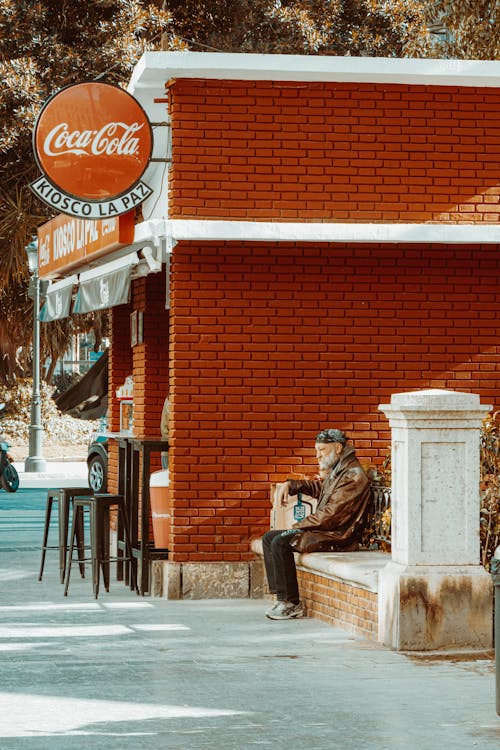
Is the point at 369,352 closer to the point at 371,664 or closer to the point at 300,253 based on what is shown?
the point at 300,253

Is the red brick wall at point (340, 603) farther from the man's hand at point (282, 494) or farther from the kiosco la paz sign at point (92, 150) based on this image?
the kiosco la paz sign at point (92, 150)

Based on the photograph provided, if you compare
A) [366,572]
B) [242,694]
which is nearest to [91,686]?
[242,694]

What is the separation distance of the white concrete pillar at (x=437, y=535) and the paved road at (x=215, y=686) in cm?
40

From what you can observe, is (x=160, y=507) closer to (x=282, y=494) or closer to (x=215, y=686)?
(x=282, y=494)

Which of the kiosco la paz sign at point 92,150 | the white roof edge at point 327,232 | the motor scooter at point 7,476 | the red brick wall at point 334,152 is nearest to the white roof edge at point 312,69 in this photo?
the red brick wall at point 334,152

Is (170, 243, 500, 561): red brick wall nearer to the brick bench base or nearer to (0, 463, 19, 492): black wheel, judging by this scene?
the brick bench base

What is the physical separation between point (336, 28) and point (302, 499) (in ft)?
75.9

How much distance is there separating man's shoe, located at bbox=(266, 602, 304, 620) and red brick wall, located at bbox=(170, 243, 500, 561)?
145 centimetres

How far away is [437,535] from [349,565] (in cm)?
103

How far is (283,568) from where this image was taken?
11438 millimetres

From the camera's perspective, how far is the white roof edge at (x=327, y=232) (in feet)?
41.1

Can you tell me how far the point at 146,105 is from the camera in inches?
573

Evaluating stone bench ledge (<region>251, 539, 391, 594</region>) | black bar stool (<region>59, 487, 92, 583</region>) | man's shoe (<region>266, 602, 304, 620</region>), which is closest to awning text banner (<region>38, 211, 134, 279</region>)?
black bar stool (<region>59, 487, 92, 583</region>)

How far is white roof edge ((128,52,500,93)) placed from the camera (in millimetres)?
12594
